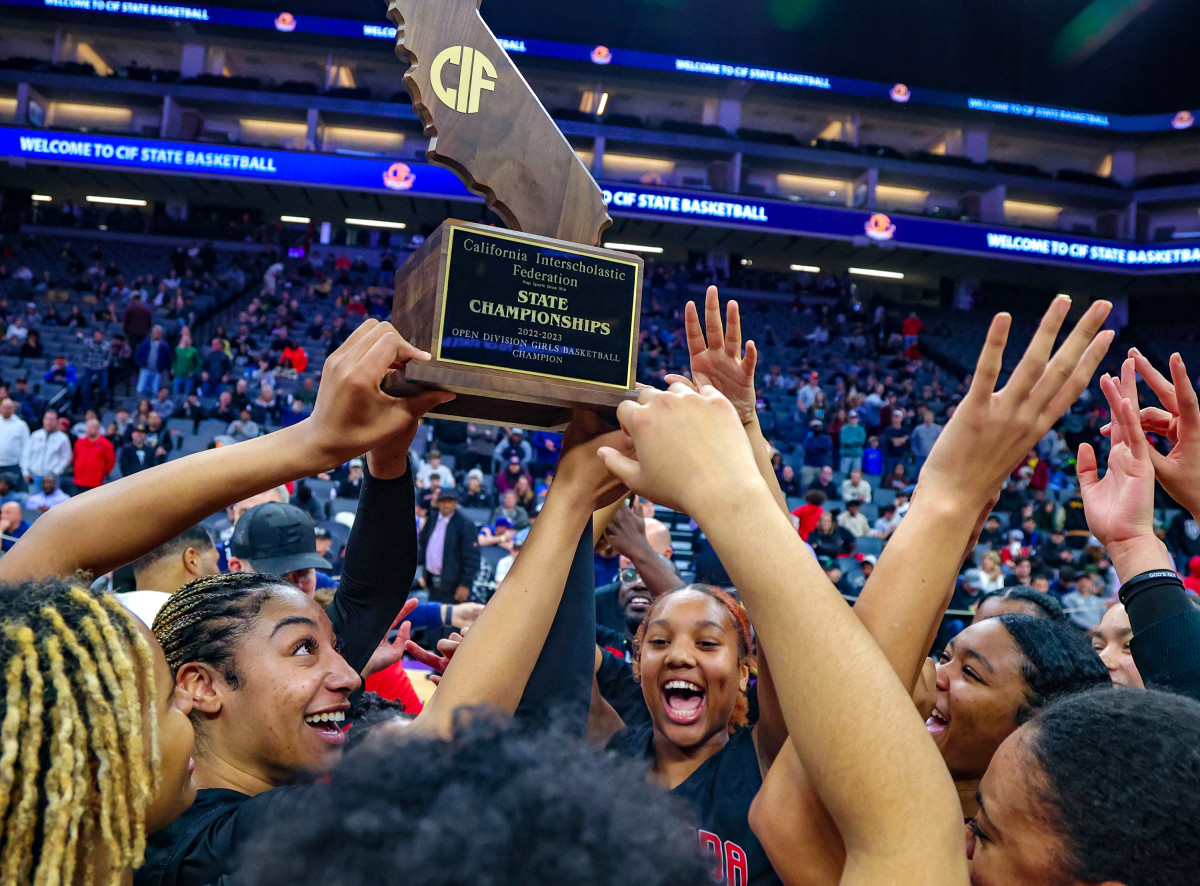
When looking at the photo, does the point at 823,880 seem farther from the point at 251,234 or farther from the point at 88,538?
the point at 251,234

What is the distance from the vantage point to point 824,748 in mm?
1083

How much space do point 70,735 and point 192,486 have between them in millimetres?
482

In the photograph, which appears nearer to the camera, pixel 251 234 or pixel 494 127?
pixel 494 127

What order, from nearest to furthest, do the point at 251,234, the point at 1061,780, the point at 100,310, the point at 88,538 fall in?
1. the point at 1061,780
2. the point at 88,538
3. the point at 100,310
4. the point at 251,234

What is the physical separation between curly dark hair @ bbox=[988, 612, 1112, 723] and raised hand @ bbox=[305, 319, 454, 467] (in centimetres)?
143

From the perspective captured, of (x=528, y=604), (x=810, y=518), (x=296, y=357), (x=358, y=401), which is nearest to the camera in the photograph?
(x=528, y=604)

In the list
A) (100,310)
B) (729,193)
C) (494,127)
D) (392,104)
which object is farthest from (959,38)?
(494,127)

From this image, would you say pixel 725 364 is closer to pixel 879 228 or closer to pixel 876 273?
pixel 879 228

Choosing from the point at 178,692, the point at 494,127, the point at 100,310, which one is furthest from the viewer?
the point at 100,310

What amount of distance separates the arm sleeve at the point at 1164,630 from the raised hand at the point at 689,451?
3.15 ft

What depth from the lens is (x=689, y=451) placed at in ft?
4.03

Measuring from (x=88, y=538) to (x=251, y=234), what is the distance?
2462 cm

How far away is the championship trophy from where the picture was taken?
5.99 ft

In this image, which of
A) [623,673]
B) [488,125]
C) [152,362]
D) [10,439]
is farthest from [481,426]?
[488,125]
